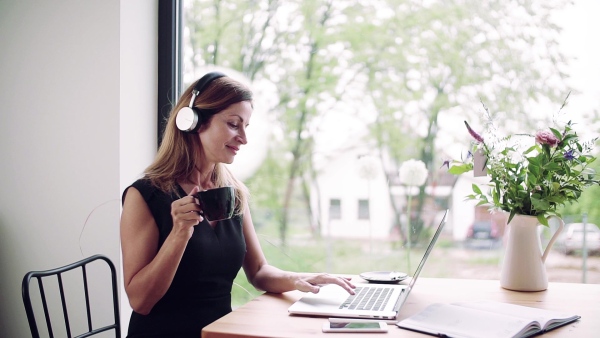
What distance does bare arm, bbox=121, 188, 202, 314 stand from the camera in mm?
1438

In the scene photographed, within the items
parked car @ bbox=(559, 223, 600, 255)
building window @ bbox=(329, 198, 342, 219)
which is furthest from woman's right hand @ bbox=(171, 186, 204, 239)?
parked car @ bbox=(559, 223, 600, 255)

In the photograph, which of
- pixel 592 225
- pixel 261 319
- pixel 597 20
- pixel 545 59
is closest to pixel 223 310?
pixel 261 319

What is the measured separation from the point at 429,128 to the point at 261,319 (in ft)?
3.76

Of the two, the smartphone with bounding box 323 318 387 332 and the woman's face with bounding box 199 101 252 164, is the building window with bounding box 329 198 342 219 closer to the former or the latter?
the woman's face with bounding box 199 101 252 164

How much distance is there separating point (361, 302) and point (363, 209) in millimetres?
827

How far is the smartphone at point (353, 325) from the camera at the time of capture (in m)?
1.23

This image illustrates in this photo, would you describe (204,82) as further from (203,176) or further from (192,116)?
(203,176)

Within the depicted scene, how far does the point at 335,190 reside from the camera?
7.57 feet

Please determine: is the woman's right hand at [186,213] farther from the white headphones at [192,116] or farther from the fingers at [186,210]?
the white headphones at [192,116]

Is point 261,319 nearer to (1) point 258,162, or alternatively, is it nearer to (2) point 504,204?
(2) point 504,204

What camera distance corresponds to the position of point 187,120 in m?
1.66

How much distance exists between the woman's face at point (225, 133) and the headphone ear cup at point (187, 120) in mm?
55

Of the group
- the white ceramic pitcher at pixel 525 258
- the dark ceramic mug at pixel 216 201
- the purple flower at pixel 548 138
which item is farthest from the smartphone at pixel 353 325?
the purple flower at pixel 548 138

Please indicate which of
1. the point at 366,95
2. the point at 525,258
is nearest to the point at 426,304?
the point at 525,258
